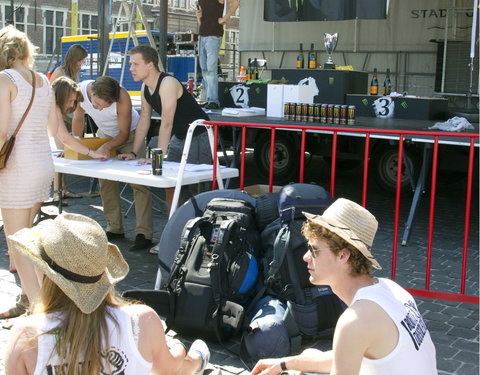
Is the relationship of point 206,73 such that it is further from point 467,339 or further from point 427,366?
point 427,366

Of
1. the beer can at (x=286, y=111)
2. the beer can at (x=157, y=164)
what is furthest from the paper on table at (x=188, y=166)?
the beer can at (x=286, y=111)

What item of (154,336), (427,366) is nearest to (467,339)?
(427,366)

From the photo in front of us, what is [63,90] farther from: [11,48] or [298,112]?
[298,112]

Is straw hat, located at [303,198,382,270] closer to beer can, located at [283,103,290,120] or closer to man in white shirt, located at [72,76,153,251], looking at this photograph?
man in white shirt, located at [72,76,153,251]

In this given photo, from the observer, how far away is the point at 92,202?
7.96 metres

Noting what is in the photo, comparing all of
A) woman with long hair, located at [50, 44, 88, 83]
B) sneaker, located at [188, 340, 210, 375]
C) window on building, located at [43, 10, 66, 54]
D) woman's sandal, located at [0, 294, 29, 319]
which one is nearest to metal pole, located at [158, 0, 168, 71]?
woman with long hair, located at [50, 44, 88, 83]

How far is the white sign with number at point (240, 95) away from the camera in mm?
10297

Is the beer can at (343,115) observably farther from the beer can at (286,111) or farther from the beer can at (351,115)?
the beer can at (286,111)

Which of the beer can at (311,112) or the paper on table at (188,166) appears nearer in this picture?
the paper on table at (188,166)

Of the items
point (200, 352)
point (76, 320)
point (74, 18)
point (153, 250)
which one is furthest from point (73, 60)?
point (74, 18)

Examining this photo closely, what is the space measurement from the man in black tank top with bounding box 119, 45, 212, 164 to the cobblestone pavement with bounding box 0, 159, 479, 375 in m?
0.92

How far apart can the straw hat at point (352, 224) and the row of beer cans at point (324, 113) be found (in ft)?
18.1

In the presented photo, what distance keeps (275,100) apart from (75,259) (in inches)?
285

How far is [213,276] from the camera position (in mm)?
3891
